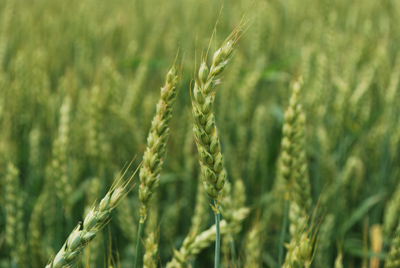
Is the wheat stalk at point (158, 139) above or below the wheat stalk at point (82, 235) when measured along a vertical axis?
above

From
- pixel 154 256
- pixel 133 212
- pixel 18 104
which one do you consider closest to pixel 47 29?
pixel 18 104

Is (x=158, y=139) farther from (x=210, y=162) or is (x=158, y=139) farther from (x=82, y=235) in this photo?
(x=82, y=235)

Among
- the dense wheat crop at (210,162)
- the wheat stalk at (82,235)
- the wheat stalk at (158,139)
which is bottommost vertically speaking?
the dense wheat crop at (210,162)

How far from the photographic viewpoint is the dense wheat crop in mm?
1071

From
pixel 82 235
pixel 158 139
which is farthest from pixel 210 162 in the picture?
pixel 82 235

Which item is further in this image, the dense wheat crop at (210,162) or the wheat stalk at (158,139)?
the dense wheat crop at (210,162)

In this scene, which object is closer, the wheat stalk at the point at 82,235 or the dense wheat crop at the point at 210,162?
the wheat stalk at the point at 82,235

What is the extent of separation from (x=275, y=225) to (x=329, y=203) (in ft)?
0.84

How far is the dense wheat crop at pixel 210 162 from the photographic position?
3.51 feet

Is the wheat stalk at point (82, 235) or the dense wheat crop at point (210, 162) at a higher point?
the wheat stalk at point (82, 235)

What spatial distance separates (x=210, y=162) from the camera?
29.9 inches

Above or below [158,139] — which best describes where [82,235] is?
below

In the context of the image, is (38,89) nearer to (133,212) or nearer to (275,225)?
(133,212)

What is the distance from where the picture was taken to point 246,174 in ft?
6.48
